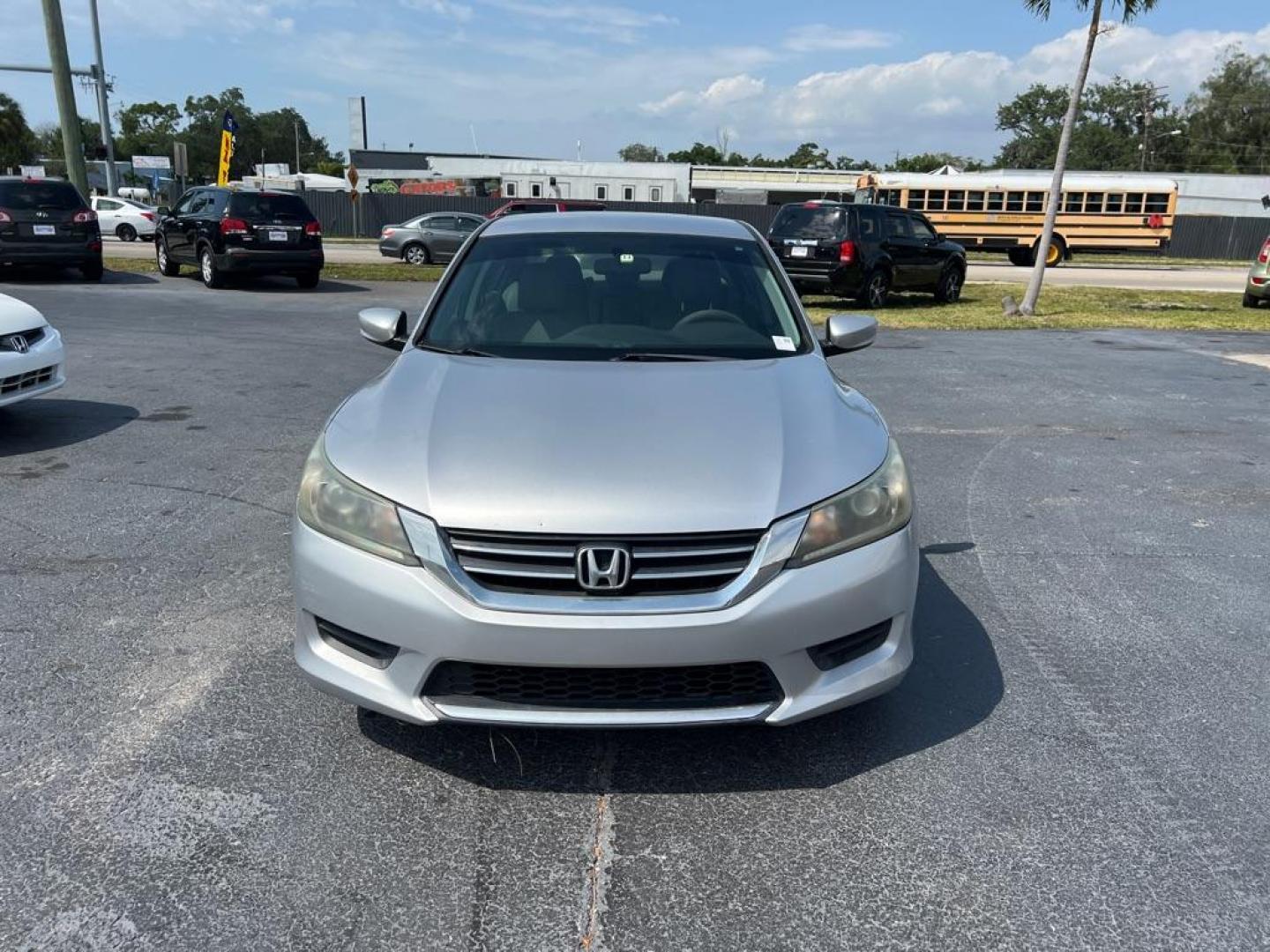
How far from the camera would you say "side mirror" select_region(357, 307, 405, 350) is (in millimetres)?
4273

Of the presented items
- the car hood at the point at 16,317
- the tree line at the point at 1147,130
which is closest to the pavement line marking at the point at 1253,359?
the car hood at the point at 16,317

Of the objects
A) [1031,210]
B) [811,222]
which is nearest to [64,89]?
[811,222]

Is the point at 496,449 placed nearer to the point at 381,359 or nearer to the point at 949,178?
the point at 381,359

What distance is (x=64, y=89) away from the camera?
64.4 ft

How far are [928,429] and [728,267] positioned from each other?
3926 millimetres

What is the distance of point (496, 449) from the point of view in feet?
9.11

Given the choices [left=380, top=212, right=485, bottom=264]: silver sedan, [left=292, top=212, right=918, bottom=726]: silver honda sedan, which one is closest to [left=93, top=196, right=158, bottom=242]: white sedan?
[left=380, top=212, right=485, bottom=264]: silver sedan

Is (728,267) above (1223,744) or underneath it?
above

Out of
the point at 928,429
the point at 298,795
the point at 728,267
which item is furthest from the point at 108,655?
the point at 928,429

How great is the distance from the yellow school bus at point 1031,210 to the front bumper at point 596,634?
32.6 metres

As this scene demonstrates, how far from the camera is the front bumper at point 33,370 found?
6.24 meters

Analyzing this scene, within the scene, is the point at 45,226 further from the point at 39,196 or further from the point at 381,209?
the point at 381,209

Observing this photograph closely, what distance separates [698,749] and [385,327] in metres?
2.37

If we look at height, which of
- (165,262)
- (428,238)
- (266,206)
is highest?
(266,206)
